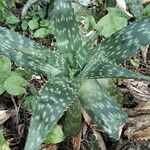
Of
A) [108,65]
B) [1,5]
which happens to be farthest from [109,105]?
[1,5]

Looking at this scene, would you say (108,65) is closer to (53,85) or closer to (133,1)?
(53,85)

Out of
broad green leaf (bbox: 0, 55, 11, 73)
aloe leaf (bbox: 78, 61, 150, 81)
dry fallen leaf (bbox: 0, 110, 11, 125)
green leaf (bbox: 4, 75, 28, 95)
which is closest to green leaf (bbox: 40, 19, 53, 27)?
broad green leaf (bbox: 0, 55, 11, 73)

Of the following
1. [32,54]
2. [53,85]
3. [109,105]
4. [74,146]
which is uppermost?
[32,54]

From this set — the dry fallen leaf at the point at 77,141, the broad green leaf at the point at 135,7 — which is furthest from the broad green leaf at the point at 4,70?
the broad green leaf at the point at 135,7

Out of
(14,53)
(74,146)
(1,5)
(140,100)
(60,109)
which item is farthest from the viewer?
(1,5)

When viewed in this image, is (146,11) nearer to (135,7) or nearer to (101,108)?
(135,7)

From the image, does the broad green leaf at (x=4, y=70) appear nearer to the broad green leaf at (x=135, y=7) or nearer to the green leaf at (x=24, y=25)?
the green leaf at (x=24, y=25)

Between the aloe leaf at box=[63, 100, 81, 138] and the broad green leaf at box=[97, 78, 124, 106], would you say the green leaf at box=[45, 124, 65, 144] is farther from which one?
the broad green leaf at box=[97, 78, 124, 106]
